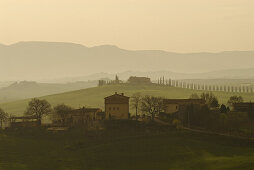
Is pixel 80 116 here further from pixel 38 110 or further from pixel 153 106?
pixel 153 106

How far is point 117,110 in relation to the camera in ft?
402

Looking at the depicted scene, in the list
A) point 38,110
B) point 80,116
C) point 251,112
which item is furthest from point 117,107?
point 251,112

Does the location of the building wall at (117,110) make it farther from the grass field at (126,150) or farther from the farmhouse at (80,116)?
the grass field at (126,150)

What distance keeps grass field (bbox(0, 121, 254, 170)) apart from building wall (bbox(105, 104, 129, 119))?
761 inches

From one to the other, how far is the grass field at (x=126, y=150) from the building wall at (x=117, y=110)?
19.3 m

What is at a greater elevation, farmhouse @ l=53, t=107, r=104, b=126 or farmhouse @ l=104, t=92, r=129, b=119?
farmhouse @ l=104, t=92, r=129, b=119

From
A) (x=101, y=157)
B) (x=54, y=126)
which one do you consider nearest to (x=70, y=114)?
(x=54, y=126)

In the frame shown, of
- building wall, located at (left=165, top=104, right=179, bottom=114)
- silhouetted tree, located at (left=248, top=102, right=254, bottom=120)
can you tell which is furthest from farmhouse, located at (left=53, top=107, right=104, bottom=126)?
silhouetted tree, located at (left=248, top=102, right=254, bottom=120)

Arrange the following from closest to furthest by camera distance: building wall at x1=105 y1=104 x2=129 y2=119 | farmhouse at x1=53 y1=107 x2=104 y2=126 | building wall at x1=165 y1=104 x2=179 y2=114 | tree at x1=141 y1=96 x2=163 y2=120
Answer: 1. farmhouse at x1=53 y1=107 x2=104 y2=126
2. building wall at x1=105 y1=104 x2=129 y2=119
3. tree at x1=141 y1=96 x2=163 y2=120
4. building wall at x1=165 y1=104 x2=179 y2=114

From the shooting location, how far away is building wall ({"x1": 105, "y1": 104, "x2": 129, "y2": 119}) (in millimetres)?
121625

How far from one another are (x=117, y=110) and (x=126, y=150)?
3936 centimetres

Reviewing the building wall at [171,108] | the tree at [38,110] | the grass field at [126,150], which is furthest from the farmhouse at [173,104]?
the tree at [38,110]

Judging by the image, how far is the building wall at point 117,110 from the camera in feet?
399

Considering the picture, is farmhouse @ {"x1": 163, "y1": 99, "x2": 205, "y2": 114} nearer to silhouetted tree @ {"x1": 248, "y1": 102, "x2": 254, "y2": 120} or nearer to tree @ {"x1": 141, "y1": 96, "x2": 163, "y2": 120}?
tree @ {"x1": 141, "y1": 96, "x2": 163, "y2": 120}
